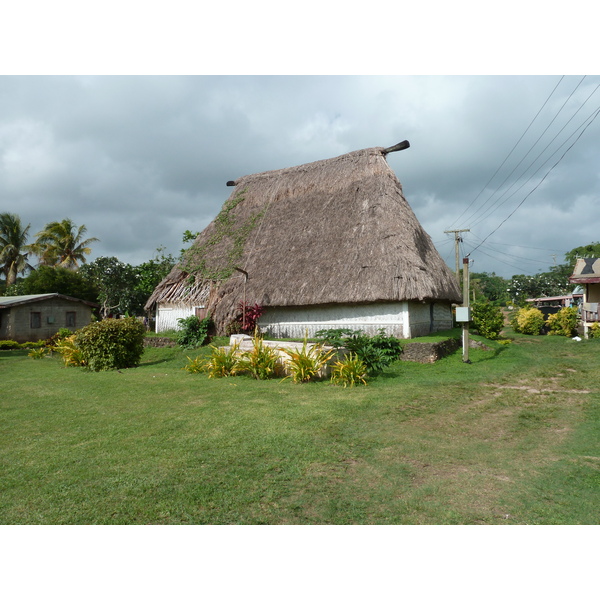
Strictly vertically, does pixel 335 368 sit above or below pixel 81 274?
below

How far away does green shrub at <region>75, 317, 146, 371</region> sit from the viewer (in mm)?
11469

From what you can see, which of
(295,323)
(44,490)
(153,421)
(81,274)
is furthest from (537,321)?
(81,274)

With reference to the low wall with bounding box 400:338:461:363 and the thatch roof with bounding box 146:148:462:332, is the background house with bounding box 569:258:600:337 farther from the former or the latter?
the low wall with bounding box 400:338:461:363

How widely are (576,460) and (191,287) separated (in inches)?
569

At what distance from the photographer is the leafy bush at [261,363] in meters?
9.29

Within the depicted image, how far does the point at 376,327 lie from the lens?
520 inches

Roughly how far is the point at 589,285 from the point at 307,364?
17.4 m

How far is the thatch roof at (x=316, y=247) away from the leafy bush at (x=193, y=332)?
1.93ft

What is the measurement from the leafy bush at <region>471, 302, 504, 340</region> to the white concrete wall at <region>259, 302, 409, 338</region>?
5.75 m

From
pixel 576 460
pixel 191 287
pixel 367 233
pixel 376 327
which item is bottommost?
pixel 576 460

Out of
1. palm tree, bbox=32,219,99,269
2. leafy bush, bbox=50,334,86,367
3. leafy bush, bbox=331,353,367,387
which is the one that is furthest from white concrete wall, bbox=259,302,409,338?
palm tree, bbox=32,219,99,269

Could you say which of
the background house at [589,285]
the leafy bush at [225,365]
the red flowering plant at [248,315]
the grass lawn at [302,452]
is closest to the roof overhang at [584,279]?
the background house at [589,285]

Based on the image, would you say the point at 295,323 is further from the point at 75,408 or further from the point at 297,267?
the point at 75,408

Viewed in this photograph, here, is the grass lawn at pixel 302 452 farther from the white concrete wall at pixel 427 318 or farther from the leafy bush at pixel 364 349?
the white concrete wall at pixel 427 318
